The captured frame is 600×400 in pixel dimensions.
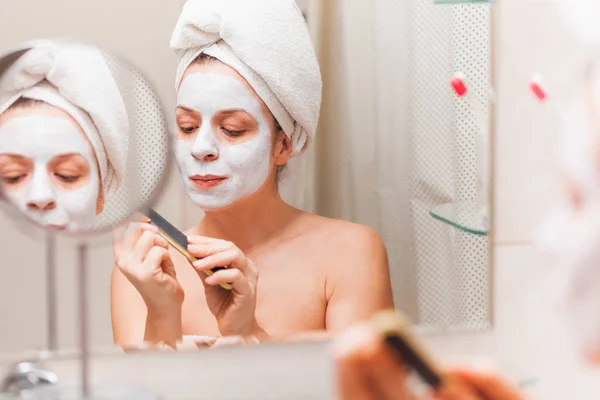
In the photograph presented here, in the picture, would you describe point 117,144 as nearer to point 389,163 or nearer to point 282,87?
point 282,87

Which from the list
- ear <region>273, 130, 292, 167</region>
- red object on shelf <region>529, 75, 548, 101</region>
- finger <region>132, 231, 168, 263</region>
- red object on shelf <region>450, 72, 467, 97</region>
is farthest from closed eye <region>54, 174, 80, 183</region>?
red object on shelf <region>529, 75, 548, 101</region>

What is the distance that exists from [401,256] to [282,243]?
15cm

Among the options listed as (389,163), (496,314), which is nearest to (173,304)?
(389,163)

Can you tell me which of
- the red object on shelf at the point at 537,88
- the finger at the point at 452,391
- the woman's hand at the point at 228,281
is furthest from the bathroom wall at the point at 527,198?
the finger at the point at 452,391

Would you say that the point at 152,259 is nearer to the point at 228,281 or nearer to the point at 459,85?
the point at 228,281

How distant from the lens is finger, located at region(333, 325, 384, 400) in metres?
0.65

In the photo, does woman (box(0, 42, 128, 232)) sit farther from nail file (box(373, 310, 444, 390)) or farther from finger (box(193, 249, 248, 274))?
nail file (box(373, 310, 444, 390))

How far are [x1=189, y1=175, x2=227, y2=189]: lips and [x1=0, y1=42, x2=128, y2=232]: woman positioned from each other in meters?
0.08

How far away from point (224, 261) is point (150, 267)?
8 cm

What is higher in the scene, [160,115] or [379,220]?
[160,115]

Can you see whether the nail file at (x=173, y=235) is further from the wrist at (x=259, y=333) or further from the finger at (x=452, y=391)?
the finger at (x=452, y=391)

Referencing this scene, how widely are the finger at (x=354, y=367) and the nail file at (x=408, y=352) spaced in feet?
0.06

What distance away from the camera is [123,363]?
935 millimetres

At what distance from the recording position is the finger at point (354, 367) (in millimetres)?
649
